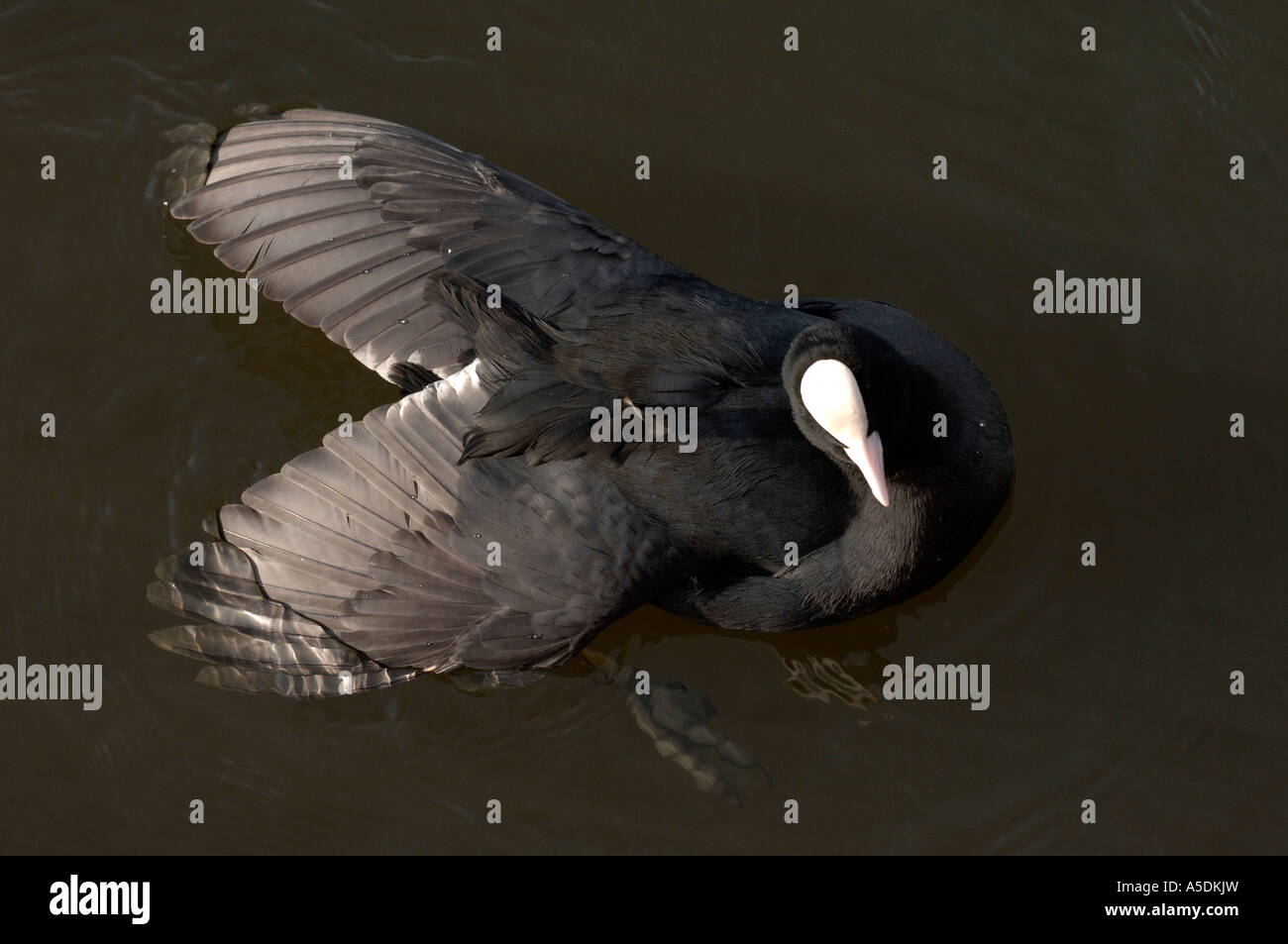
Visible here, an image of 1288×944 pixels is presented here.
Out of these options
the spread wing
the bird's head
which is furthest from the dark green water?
the bird's head

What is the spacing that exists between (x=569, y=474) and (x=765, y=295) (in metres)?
1.76

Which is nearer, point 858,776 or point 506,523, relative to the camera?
point 506,523

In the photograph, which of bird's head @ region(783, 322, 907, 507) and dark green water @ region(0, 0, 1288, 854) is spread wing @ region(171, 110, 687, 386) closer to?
dark green water @ region(0, 0, 1288, 854)

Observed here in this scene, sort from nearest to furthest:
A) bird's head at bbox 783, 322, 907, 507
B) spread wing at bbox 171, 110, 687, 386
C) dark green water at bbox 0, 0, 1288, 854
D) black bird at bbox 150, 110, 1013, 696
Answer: bird's head at bbox 783, 322, 907, 507
black bird at bbox 150, 110, 1013, 696
spread wing at bbox 171, 110, 687, 386
dark green water at bbox 0, 0, 1288, 854

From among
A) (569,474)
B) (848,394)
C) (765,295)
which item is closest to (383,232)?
(569,474)

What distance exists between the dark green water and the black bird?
65 centimetres

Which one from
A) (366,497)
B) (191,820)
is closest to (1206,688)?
(366,497)

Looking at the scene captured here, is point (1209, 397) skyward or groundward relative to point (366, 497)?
skyward

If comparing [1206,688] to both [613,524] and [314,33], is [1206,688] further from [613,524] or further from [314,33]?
[314,33]

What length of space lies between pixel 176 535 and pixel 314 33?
2392 millimetres

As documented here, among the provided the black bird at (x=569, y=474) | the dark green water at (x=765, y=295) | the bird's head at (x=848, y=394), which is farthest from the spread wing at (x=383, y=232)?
the bird's head at (x=848, y=394)

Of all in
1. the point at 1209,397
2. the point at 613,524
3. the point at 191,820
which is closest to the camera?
the point at 613,524

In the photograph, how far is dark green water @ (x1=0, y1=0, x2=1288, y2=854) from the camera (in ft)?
19.4

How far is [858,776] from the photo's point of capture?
5.97 metres
